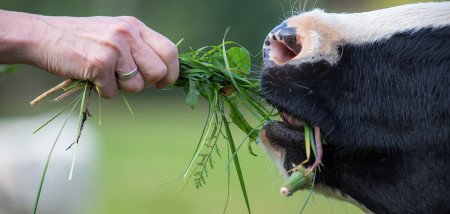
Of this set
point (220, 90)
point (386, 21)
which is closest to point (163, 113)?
point (220, 90)

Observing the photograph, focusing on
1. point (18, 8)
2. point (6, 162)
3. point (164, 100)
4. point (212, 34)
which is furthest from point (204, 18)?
point (6, 162)

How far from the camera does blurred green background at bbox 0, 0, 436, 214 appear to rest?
8523 mm

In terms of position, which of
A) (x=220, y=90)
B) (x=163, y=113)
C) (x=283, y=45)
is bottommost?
(x=163, y=113)

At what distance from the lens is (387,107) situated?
2.06m

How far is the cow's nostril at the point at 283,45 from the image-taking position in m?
2.12

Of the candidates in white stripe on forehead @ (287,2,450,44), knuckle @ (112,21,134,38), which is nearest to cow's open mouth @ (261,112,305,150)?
white stripe on forehead @ (287,2,450,44)

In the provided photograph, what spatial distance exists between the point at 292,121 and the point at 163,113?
→ 634 inches

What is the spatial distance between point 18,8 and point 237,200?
37.2 ft

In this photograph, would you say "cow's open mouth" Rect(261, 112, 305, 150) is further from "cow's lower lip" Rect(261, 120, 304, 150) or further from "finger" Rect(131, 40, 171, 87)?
"finger" Rect(131, 40, 171, 87)

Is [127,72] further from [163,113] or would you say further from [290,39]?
[163,113]

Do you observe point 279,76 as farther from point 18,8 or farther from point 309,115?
point 18,8

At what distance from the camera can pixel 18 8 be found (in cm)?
1708

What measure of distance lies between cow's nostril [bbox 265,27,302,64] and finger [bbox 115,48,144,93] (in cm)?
45

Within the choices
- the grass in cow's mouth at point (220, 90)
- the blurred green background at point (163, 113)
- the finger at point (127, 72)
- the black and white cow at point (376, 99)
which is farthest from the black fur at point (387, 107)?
the blurred green background at point (163, 113)
